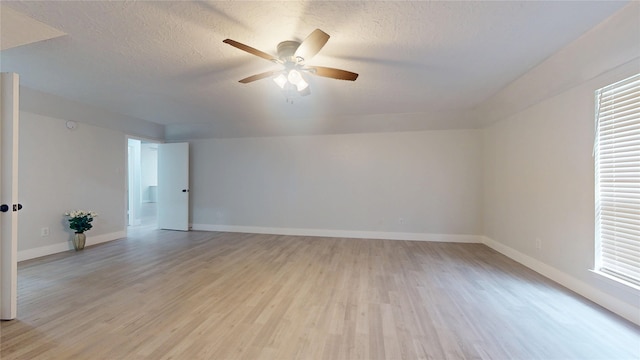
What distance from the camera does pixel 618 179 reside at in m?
2.16

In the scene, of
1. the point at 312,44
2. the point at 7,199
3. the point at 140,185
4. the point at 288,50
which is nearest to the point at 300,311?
the point at 312,44

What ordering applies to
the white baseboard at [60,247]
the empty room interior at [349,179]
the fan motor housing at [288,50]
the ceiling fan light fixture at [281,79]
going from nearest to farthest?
the empty room interior at [349,179] < the fan motor housing at [288,50] < the ceiling fan light fixture at [281,79] < the white baseboard at [60,247]

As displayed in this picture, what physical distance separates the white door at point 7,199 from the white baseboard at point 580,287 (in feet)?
16.5

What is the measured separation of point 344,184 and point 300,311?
3.21m

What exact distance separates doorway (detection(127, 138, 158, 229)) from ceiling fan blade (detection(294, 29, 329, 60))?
4.92 meters

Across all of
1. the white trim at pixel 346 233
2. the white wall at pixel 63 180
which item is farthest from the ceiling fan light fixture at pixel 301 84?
the white wall at pixel 63 180

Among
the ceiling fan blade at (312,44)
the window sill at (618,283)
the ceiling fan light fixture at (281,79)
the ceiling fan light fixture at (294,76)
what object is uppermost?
the ceiling fan blade at (312,44)

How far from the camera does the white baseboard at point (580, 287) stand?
2.00 meters

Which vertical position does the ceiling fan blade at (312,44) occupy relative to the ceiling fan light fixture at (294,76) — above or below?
above

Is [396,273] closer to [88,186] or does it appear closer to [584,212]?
[584,212]

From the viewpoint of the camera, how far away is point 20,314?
209 cm

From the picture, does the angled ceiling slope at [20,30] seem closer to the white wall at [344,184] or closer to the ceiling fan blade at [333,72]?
the ceiling fan blade at [333,72]

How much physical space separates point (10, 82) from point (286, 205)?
4.05 meters

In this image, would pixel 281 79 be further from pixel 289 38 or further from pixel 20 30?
pixel 20 30
